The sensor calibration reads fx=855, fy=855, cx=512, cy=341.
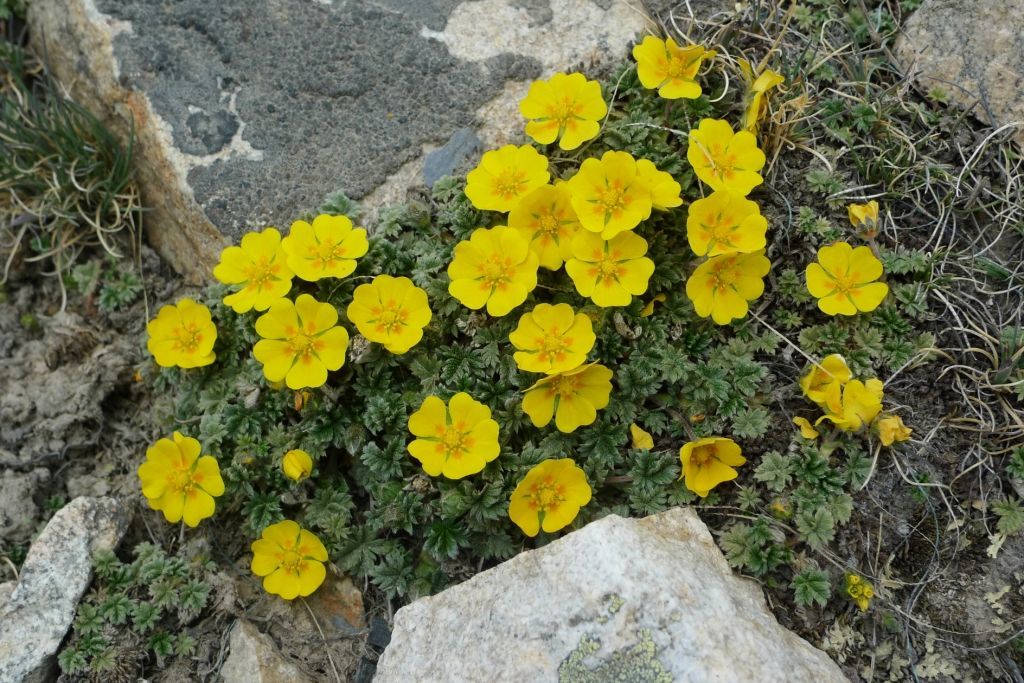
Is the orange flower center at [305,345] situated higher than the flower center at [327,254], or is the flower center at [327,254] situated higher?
the flower center at [327,254]

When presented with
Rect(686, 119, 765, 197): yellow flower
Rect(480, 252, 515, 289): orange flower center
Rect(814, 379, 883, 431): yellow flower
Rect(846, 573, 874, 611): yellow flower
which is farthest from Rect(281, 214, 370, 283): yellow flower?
Rect(846, 573, 874, 611): yellow flower

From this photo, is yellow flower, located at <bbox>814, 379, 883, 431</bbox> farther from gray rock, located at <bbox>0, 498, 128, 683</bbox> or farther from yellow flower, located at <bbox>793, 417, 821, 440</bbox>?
gray rock, located at <bbox>0, 498, 128, 683</bbox>

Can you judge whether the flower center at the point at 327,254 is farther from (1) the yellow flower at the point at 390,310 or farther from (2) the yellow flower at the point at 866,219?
(2) the yellow flower at the point at 866,219

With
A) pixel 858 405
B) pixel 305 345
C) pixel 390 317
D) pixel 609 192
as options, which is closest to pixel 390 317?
pixel 390 317

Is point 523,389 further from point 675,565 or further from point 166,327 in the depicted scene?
point 166,327

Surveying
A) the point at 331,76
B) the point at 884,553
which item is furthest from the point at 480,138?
the point at 884,553

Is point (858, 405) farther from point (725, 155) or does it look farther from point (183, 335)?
point (183, 335)

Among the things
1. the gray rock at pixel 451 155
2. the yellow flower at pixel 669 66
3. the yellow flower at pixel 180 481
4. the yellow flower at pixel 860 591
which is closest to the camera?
the yellow flower at pixel 860 591

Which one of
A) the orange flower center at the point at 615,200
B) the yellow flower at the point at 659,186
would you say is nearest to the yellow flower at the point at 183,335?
the orange flower center at the point at 615,200
